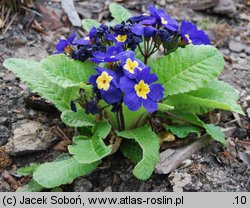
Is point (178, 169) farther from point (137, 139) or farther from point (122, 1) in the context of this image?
point (122, 1)

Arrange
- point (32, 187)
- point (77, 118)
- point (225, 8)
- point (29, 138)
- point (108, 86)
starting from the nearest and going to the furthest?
1. point (108, 86)
2. point (32, 187)
3. point (77, 118)
4. point (29, 138)
5. point (225, 8)

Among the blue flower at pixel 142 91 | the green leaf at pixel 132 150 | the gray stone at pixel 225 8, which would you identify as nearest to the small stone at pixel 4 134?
Result: the green leaf at pixel 132 150

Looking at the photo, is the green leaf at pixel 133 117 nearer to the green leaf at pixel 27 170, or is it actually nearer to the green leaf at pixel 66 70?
the green leaf at pixel 66 70

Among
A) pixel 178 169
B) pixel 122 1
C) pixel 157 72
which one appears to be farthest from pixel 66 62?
pixel 122 1

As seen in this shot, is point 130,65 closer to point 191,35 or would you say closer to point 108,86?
point 108,86

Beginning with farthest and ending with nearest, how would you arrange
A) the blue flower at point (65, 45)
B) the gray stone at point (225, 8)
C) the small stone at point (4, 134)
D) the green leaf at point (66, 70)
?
the gray stone at point (225, 8)
the small stone at point (4, 134)
the blue flower at point (65, 45)
the green leaf at point (66, 70)

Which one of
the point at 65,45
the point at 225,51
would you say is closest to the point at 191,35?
the point at 65,45

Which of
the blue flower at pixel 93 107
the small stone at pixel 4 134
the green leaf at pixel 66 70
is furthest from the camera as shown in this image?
the small stone at pixel 4 134
